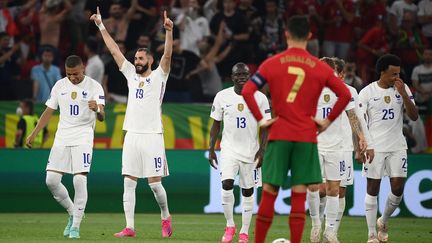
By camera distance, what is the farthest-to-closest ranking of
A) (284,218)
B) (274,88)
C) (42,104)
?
(42,104)
(284,218)
(274,88)

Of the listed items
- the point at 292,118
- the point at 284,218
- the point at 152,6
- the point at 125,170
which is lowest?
the point at 284,218

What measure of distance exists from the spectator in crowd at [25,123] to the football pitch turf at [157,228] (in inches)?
73.0

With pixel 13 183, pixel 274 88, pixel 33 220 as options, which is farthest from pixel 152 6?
pixel 274 88

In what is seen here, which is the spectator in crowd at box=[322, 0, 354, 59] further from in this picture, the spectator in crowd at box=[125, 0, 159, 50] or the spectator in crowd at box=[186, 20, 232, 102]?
the spectator in crowd at box=[125, 0, 159, 50]

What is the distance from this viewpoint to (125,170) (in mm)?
16266

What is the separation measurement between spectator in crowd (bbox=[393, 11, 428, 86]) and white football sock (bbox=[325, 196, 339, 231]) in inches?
423

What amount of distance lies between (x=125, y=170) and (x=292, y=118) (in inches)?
204

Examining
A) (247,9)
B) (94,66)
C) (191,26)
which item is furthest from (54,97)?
(247,9)

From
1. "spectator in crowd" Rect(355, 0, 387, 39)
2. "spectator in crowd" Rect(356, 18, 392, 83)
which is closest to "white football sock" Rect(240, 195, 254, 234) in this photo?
"spectator in crowd" Rect(356, 18, 392, 83)

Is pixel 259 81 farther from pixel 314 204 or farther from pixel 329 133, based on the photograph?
pixel 314 204

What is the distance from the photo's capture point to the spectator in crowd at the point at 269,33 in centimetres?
2542

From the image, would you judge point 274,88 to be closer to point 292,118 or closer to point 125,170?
point 292,118

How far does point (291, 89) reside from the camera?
38.1 feet

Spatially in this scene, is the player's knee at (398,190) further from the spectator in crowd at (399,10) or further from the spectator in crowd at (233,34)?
the spectator in crowd at (399,10)
